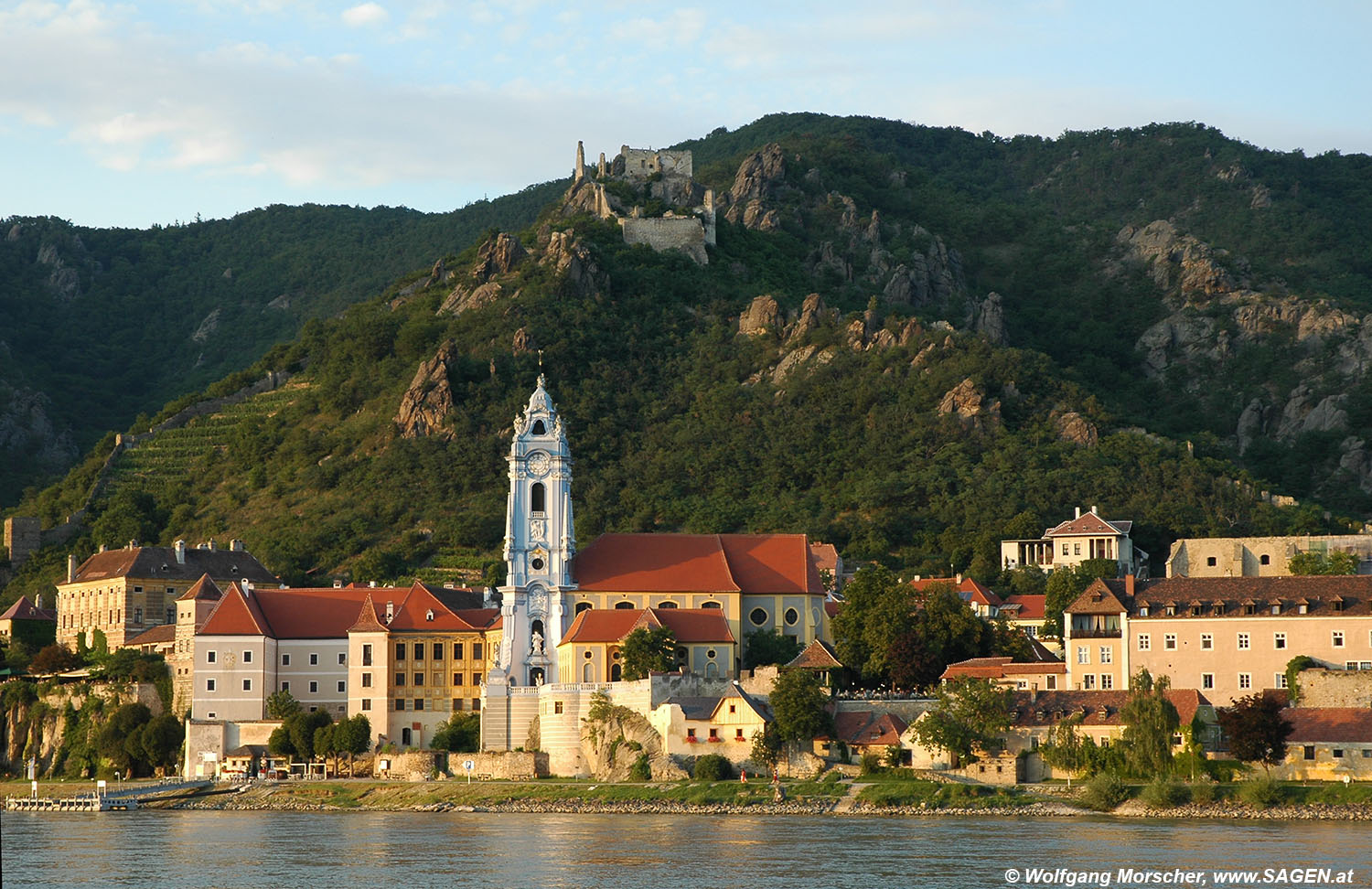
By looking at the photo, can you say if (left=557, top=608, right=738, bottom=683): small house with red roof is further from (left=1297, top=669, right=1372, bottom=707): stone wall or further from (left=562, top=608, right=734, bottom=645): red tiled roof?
(left=1297, top=669, right=1372, bottom=707): stone wall

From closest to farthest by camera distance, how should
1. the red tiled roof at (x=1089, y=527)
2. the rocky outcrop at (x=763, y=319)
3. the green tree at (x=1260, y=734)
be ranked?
the green tree at (x=1260, y=734) < the red tiled roof at (x=1089, y=527) < the rocky outcrop at (x=763, y=319)

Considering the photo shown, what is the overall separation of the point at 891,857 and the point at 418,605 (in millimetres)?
38073

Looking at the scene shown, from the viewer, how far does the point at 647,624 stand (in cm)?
8362

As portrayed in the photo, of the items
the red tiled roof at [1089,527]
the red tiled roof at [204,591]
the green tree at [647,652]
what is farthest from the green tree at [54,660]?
the red tiled roof at [1089,527]

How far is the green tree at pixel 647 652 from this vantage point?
3216 inches

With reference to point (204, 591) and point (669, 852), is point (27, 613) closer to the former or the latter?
point (204, 591)

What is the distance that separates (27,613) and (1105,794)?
2593 inches

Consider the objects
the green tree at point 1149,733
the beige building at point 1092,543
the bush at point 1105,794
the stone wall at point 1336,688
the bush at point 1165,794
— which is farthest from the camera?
the beige building at point 1092,543

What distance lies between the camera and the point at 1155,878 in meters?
52.6

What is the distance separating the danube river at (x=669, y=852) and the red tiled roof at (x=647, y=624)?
12380mm

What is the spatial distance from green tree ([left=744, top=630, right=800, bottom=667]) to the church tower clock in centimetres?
808

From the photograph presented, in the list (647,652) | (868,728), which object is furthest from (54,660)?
(868,728)

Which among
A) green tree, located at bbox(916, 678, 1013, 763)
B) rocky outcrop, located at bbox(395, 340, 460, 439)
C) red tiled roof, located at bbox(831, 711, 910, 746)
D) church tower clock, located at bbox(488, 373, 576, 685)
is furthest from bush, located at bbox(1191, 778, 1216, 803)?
rocky outcrop, located at bbox(395, 340, 460, 439)

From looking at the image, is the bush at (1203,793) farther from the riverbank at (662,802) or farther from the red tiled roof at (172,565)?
the red tiled roof at (172,565)
